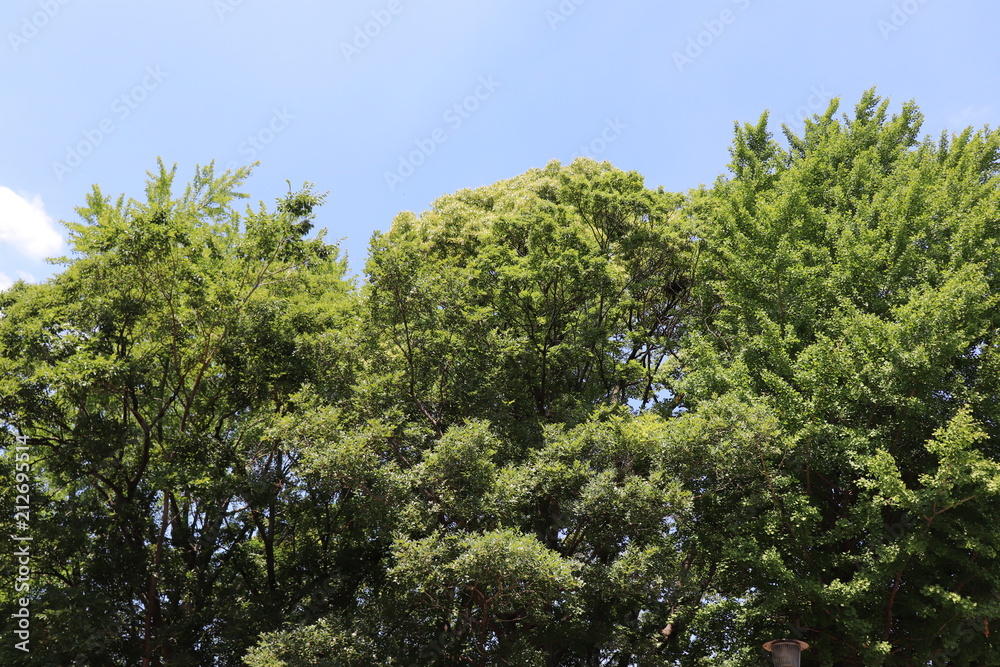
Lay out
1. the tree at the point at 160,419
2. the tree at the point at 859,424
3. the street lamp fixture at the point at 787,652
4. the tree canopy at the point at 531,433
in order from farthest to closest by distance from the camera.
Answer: the tree at the point at 160,419
the tree canopy at the point at 531,433
the tree at the point at 859,424
the street lamp fixture at the point at 787,652

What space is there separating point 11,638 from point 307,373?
18.8 ft

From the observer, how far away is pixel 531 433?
42.4 feet

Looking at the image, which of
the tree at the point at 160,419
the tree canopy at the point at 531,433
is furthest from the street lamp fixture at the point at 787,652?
the tree at the point at 160,419

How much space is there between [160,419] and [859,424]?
36.7ft

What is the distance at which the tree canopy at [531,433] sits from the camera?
1020 cm

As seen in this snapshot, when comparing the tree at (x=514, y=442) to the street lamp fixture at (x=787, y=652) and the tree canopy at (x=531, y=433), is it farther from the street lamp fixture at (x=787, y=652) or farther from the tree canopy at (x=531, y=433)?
the street lamp fixture at (x=787, y=652)

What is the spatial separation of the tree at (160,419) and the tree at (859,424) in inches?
281

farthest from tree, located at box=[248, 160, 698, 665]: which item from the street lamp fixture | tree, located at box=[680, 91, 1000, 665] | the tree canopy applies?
the street lamp fixture

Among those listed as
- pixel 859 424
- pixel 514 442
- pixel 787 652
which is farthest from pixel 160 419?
pixel 859 424

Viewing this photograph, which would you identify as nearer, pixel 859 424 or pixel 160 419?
pixel 859 424

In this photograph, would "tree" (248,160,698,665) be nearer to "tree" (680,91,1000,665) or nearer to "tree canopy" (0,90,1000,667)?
"tree canopy" (0,90,1000,667)

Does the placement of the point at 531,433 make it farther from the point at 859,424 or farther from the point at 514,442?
the point at 859,424

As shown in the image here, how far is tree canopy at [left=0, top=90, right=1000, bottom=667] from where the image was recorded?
10.2 meters

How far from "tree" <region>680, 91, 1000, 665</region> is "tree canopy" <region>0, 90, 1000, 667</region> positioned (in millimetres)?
56
